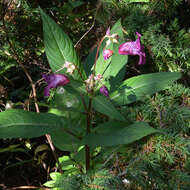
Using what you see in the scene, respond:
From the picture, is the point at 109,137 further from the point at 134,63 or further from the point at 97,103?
the point at 134,63

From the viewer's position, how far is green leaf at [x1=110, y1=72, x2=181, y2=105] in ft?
2.93

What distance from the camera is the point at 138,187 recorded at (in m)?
0.80

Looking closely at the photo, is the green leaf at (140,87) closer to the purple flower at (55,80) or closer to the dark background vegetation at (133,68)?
the dark background vegetation at (133,68)

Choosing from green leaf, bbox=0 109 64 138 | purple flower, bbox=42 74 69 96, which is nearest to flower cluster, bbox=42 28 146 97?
Answer: purple flower, bbox=42 74 69 96

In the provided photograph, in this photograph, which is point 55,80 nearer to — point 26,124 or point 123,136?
point 26,124

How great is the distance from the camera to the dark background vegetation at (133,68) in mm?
783

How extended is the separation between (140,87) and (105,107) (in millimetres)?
196

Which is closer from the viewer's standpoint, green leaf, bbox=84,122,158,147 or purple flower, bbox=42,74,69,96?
green leaf, bbox=84,122,158,147

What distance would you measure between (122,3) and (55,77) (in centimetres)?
75

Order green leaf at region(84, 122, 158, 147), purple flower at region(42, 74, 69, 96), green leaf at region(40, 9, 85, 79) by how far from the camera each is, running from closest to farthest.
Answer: green leaf at region(84, 122, 158, 147) → purple flower at region(42, 74, 69, 96) → green leaf at region(40, 9, 85, 79)

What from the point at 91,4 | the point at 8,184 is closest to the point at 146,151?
the point at 8,184

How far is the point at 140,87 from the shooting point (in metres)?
0.93

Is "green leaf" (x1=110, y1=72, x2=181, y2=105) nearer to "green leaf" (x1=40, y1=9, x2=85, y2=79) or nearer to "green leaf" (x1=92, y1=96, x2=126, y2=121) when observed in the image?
"green leaf" (x1=92, y1=96, x2=126, y2=121)

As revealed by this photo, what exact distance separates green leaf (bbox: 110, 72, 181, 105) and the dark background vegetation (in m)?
0.06
